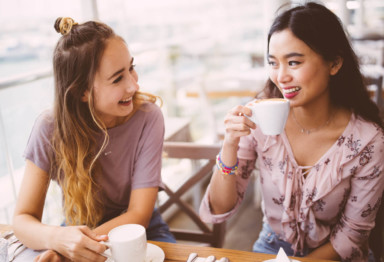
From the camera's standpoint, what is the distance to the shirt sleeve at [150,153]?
4.72 ft

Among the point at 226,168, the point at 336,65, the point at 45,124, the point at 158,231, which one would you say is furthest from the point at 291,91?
the point at 45,124

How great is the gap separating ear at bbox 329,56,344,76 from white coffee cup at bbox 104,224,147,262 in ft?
2.95

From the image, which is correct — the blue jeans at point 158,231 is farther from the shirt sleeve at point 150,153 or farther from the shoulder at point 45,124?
the shoulder at point 45,124

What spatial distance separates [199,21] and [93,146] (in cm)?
641

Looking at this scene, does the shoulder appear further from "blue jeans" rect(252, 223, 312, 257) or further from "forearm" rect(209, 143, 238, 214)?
"blue jeans" rect(252, 223, 312, 257)

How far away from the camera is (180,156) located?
5.89ft

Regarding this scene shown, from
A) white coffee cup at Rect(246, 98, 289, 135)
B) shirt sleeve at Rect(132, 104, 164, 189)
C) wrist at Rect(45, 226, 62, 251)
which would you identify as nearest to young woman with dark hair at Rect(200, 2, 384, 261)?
white coffee cup at Rect(246, 98, 289, 135)

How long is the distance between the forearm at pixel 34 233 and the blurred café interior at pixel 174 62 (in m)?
0.35

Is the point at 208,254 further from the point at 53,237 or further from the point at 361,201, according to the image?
the point at 361,201

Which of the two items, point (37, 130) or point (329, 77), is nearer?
point (329, 77)

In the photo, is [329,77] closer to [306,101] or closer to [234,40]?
[306,101]

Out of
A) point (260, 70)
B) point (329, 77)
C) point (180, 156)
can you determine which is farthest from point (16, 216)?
point (260, 70)

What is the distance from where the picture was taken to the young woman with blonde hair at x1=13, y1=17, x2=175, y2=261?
137 centimetres

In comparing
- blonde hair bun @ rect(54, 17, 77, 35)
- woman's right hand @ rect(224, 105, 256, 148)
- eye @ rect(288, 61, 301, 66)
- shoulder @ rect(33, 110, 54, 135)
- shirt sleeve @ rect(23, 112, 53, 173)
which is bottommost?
shirt sleeve @ rect(23, 112, 53, 173)
